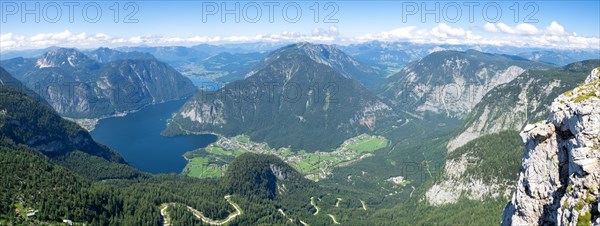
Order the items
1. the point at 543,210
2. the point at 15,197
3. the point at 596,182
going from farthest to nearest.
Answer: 1. the point at 15,197
2. the point at 543,210
3. the point at 596,182

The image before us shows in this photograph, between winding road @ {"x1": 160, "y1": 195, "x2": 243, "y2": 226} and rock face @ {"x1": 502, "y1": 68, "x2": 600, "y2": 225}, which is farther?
winding road @ {"x1": 160, "y1": 195, "x2": 243, "y2": 226}

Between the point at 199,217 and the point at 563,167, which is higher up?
the point at 563,167

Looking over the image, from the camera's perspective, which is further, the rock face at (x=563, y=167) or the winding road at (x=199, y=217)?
→ the winding road at (x=199, y=217)

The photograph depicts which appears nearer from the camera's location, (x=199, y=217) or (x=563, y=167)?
(x=563, y=167)

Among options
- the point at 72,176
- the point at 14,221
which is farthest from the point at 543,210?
the point at 72,176

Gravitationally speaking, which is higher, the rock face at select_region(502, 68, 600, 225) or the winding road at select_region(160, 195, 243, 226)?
the rock face at select_region(502, 68, 600, 225)

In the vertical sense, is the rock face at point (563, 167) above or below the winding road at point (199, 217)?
above

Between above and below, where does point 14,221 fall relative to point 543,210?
below

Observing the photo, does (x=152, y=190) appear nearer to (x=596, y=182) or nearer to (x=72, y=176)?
(x=72, y=176)
